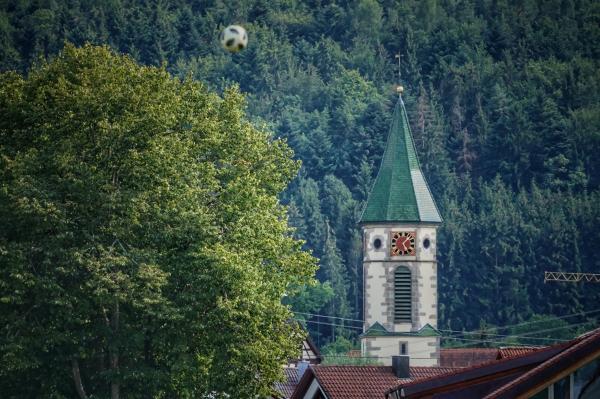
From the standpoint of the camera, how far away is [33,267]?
72875 millimetres

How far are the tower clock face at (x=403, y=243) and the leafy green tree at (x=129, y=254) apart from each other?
73.2 meters

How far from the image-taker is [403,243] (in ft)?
495

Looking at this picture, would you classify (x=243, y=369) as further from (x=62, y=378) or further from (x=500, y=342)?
(x=500, y=342)

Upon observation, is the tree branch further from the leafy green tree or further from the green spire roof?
the green spire roof

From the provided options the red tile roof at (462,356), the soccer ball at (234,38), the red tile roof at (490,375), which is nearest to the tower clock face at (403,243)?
the red tile roof at (462,356)

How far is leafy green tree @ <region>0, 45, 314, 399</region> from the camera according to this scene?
2840 inches

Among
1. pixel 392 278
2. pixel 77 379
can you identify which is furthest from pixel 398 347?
pixel 77 379

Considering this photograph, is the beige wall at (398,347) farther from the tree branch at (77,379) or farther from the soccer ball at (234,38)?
the soccer ball at (234,38)

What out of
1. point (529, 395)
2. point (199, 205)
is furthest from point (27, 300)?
point (529, 395)

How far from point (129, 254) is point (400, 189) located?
268 ft

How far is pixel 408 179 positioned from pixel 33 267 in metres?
83.8

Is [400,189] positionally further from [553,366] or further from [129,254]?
[553,366]

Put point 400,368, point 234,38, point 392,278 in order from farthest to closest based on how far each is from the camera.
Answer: point 392,278, point 400,368, point 234,38

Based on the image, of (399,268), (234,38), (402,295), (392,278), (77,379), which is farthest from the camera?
(392,278)
